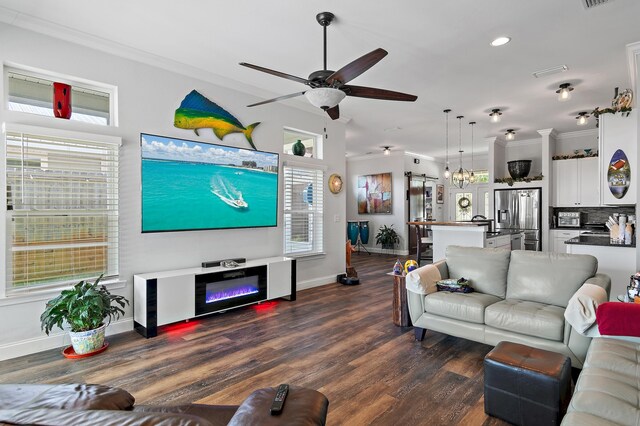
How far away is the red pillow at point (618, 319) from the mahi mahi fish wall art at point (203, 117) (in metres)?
4.09

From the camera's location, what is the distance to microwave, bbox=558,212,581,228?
7139mm

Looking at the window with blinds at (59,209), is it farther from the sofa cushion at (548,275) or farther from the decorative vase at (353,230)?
the decorative vase at (353,230)

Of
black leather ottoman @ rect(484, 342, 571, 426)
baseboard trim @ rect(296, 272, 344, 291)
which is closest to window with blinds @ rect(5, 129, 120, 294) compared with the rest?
baseboard trim @ rect(296, 272, 344, 291)

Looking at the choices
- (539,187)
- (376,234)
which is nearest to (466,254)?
(539,187)

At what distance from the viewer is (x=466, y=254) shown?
143 inches

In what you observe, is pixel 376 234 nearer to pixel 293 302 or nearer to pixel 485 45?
pixel 293 302

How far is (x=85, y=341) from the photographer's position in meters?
2.98

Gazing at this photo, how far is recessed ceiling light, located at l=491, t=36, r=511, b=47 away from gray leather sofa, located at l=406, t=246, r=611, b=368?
82.0 inches

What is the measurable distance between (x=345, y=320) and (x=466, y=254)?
60.3 inches

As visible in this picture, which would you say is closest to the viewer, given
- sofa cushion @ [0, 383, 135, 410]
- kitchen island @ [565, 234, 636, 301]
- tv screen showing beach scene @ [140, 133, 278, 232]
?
sofa cushion @ [0, 383, 135, 410]

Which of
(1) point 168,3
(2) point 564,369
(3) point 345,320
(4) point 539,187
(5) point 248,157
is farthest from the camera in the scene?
(4) point 539,187

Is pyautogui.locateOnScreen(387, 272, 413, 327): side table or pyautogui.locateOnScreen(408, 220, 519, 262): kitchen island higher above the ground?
pyautogui.locateOnScreen(408, 220, 519, 262): kitchen island

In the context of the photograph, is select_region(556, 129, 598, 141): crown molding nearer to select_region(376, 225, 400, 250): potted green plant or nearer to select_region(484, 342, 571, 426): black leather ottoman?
select_region(376, 225, 400, 250): potted green plant

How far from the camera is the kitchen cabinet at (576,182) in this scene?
683cm
